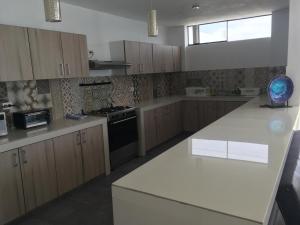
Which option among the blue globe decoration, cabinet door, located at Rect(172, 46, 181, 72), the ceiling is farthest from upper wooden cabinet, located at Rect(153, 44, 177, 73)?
the blue globe decoration

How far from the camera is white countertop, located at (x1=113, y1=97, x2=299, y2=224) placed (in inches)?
39.1

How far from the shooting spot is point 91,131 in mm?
3270

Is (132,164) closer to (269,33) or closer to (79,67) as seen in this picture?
(79,67)

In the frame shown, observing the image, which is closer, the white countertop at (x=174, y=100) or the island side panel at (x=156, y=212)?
the island side panel at (x=156, y=212)

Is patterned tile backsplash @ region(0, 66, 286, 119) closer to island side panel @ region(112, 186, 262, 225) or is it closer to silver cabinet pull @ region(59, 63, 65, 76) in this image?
silver cabinet pull @ region(59, 63, 65, 76)

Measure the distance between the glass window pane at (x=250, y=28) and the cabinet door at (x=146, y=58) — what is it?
1939 millimetres

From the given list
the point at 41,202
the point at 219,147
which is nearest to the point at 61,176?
the point at 41,202

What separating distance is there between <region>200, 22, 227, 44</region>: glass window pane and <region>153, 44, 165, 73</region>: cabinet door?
1239mm

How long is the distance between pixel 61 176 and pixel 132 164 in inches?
52.7

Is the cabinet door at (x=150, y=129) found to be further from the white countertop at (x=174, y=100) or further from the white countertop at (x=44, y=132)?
the white countertop at (x=44, y=132)

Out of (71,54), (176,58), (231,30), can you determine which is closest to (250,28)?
(231,30)

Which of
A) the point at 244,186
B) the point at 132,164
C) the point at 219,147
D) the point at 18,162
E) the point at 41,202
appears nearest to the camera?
the point at 244,186

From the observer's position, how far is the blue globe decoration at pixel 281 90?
9.91 ft

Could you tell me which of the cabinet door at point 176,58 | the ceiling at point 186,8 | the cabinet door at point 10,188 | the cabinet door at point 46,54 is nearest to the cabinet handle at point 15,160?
the cabinet door at point 10,188
